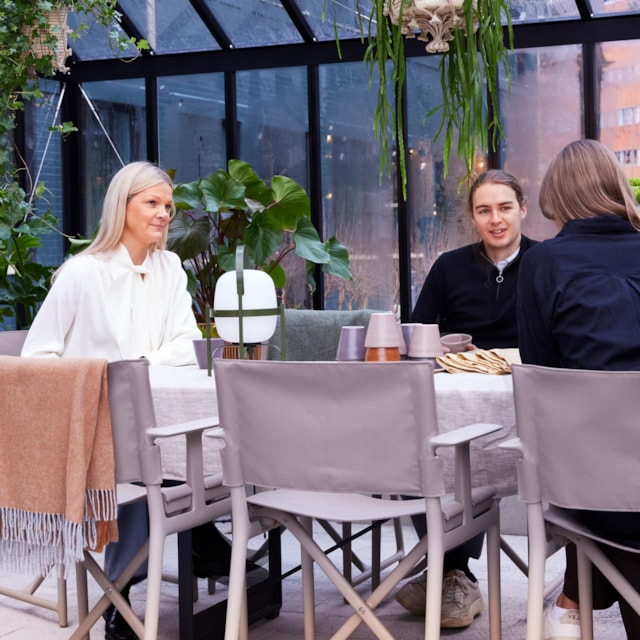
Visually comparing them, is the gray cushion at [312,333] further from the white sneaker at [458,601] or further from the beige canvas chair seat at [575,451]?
the beige canvas chair seat at [575,451]

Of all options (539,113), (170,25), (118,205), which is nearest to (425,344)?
(118,205)

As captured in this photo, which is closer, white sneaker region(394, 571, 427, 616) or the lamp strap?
the lamp strap

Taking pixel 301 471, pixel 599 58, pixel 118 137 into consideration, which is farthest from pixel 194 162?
pixel 301 471

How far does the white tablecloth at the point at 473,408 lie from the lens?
2.25 meters

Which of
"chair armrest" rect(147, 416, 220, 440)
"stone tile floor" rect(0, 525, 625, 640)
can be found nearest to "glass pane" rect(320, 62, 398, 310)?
"stone tile floor" rect(0, 525, 625, 640)

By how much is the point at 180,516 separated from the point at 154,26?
6.09 metres

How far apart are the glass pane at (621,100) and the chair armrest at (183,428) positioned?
5.09m

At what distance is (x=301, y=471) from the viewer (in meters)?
2.06

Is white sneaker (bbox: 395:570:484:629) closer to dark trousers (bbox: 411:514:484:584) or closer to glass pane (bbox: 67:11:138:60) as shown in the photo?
dark trousers (bbox: 411:514:484:584)

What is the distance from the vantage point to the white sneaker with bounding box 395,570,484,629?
285cm

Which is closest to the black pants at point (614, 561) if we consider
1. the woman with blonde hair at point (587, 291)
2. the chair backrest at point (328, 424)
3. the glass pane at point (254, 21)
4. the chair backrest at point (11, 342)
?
the woman with blonde hair at point (587, 291)

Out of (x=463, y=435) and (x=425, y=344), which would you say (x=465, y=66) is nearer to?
(x=425, y=344)

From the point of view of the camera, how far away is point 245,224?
21.5ft

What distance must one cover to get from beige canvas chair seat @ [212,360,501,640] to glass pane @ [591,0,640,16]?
207 inches
